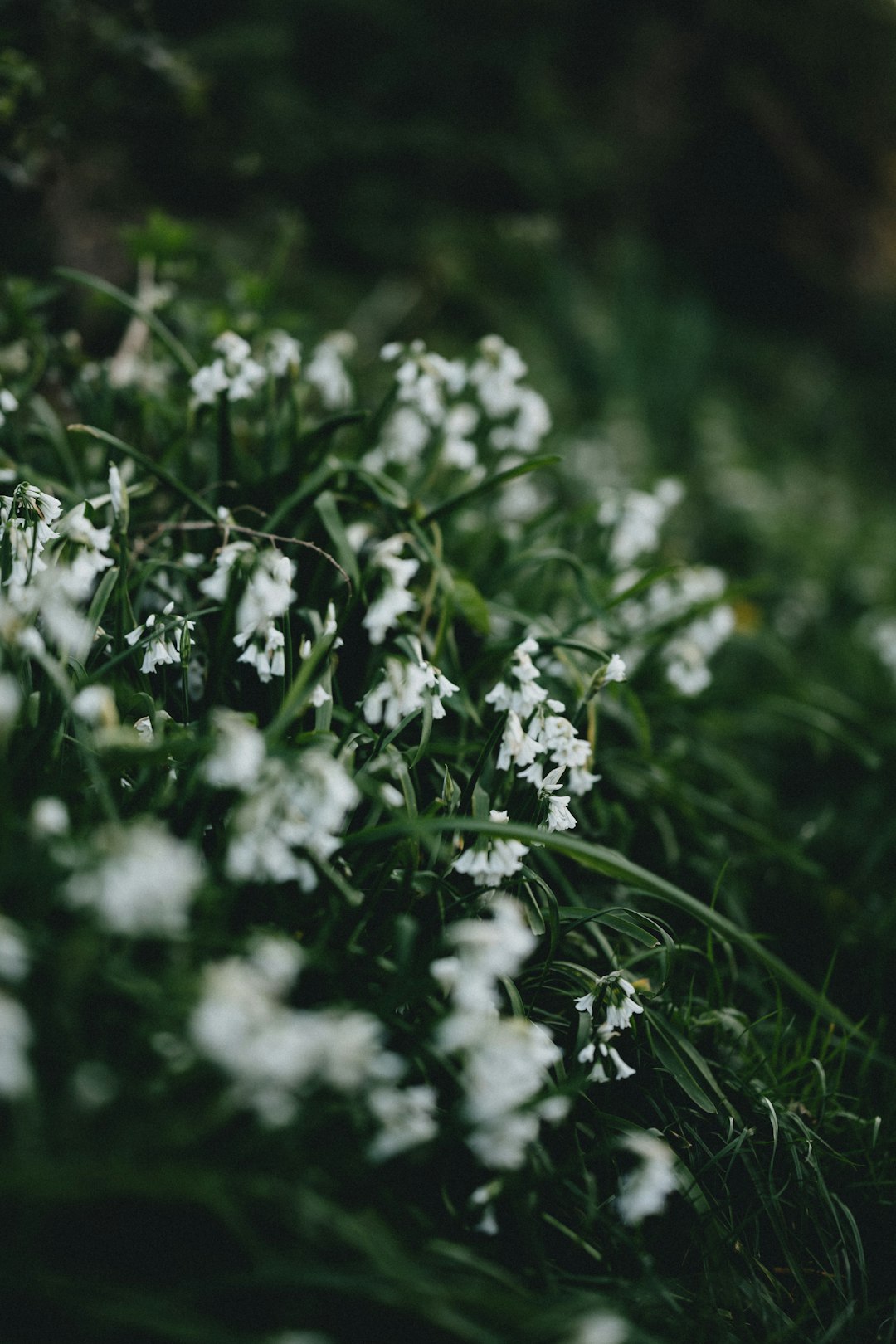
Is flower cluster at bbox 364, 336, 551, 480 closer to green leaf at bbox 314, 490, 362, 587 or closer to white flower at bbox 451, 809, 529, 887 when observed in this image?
green leaf at bbox 314, 490, 362, 587

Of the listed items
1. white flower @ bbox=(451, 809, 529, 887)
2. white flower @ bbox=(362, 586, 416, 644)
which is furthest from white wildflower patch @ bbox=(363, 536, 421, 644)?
white flower @ bbox=(451, 809, 529, 887)

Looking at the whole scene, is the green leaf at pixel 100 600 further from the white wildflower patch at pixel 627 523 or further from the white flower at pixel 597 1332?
the white wildflower patch at pixel 627 523

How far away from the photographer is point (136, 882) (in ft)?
2.65

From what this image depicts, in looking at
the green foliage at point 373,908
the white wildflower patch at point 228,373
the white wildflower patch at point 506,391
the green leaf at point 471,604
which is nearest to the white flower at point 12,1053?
the green foliage at point 373,908

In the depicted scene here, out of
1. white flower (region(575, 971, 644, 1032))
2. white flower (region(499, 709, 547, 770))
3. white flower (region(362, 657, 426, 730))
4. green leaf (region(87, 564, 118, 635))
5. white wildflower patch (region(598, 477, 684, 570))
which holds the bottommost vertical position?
white flower (region(575, 971, 644, 1032))

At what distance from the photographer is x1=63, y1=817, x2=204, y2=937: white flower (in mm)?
812

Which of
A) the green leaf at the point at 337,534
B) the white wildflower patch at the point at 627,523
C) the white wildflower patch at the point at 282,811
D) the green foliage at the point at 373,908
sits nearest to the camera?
the green foliage at the point at 373,908

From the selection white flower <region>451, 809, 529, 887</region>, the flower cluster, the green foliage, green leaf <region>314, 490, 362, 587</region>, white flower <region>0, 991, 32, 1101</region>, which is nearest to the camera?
white flower <region>0, 991, 32, 1101</region>

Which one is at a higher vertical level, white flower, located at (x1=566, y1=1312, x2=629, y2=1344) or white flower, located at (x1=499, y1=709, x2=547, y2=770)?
white flower, located at (x1=499, y1=709, x2=547, y2=770)

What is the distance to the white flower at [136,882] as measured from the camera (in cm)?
81

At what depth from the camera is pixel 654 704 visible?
2.11 metres

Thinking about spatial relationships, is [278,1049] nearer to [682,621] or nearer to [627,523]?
[682,621]

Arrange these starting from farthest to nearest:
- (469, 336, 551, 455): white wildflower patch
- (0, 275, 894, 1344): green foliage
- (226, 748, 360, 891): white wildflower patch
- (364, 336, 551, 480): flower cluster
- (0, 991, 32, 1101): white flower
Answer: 1. (469, 336, 551, 455): white wildflower patch
2. (364, 336, 551, 480): flower cluster
3. (226, 748, 360, 891): white wildflower patch
4. (0, 275, 894, 1344): green foliage
5. (0, 991, 32, 1101): white flower

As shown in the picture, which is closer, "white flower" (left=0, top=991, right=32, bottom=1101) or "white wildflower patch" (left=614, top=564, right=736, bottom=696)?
"white flower" (left=0, top=991, right=32, bottom=1101)
